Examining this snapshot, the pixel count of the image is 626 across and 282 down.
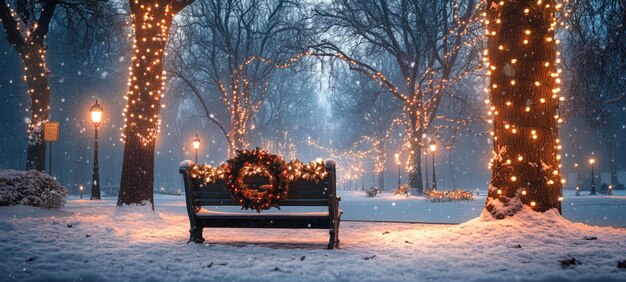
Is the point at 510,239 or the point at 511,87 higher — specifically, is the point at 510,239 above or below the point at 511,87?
below

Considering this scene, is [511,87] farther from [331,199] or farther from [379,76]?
[379,76]

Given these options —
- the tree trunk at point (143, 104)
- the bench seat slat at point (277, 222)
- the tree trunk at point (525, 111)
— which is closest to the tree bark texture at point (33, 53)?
the tree trunk at point (143, 104)

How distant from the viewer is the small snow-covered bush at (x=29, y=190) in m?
11.0

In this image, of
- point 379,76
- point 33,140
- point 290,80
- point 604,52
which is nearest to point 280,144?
point 290,80

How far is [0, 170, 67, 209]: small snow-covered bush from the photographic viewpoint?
11.0m

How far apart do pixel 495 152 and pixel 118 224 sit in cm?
737

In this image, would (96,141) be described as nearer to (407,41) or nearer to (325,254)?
(325,254)

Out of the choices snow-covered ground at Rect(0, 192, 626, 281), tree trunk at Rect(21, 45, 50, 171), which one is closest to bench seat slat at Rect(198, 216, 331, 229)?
snow-covered ground at Rect(0, 192, 626, 281)

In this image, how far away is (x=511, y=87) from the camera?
7902mm

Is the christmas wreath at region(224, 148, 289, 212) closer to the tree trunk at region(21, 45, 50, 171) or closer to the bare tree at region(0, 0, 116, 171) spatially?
the tree trunk at region(21, 45, 50, 171)

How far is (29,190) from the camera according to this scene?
11359 mm

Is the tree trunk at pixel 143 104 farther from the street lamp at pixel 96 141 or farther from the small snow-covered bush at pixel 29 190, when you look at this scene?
the street lamp at pixel 96 141

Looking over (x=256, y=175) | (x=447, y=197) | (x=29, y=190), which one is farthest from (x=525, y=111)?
(x=447, y=197)

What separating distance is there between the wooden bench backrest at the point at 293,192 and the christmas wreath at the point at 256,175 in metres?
0.09
